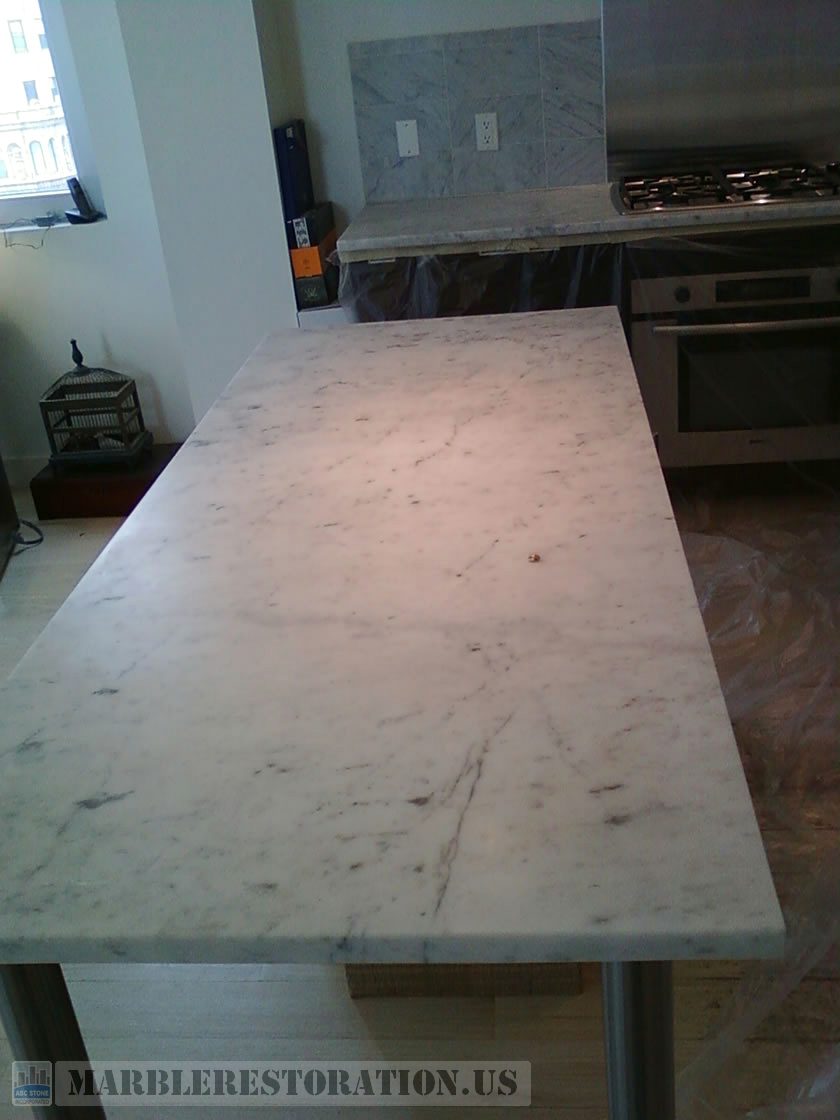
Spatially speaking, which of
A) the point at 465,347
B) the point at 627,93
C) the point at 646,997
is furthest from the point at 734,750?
the point at 627,93

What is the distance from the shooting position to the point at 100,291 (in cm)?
378

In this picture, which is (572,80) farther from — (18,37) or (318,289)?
(18,37)

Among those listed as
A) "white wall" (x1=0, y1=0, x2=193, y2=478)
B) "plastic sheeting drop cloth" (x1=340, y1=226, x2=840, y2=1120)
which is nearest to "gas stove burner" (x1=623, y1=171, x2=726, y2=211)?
"plastic sheeting drop cloth" (x1=340, y1=226, x2=840, y2=1120)

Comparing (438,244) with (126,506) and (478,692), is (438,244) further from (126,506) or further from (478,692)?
(478,692)

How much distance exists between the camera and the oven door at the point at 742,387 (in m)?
2.92

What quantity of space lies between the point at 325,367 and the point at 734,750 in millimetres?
1252

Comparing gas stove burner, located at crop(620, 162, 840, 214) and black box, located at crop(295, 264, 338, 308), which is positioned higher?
gas stove burner, located at crop(620, 162, 840, 214)

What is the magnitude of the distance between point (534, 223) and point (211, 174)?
0.99m

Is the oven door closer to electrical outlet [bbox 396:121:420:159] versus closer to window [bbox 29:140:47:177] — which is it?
electrical outlet [bbox 396:121:420:159]

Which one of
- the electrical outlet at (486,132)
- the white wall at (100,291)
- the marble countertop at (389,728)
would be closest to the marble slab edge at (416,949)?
the marble countertop at (389,728)

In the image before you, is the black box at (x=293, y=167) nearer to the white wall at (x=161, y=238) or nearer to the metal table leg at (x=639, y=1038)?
the white wall at (x=161, y=238)

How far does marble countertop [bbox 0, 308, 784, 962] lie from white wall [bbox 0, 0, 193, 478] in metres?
2.48

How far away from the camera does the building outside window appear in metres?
3.57

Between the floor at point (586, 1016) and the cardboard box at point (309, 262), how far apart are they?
1.84 meters
